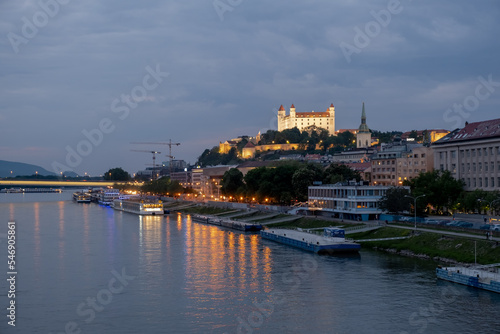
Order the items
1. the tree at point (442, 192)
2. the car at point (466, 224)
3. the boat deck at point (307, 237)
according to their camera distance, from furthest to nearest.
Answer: the tree at point (442, 192) → the boat deck at point (307, 237) → the car at point (466, 224)

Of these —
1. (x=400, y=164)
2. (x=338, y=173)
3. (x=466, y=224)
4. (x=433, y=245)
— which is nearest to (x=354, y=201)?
(x=466, y=224)

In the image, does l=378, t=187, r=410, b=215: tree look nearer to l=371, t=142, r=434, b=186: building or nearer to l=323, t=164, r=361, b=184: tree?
l=323, t=164, r=361, b=184: tree

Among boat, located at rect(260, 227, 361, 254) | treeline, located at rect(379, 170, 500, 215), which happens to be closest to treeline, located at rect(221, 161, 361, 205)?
treeline, located at rect(379, 170, 500, 215)

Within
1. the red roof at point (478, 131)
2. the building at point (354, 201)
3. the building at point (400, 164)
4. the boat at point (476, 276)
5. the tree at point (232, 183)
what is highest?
the red roof at point (478, 131)

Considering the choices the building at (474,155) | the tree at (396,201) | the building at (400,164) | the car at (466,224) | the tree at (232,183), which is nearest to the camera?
the car at (466,224)

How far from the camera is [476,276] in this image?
43.7m

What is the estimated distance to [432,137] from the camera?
16038cm

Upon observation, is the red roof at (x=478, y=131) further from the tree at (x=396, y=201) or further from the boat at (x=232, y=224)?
the boat at (x=232, y=224)

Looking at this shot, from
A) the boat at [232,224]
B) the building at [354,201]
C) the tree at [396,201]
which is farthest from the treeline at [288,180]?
the tree at [396,201]

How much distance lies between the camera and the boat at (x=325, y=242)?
62.1m

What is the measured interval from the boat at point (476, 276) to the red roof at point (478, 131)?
41255 mm

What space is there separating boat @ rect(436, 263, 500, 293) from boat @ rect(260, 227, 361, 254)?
16.0 metres

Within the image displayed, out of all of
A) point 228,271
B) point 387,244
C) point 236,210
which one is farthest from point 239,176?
point 228,271

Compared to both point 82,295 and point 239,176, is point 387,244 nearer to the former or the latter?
point 82,295
